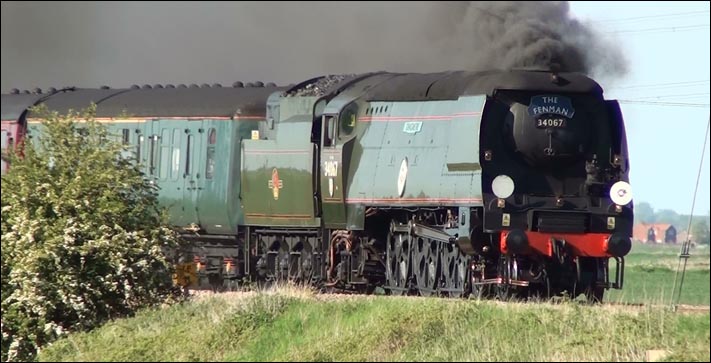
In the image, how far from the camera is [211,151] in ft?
91.9

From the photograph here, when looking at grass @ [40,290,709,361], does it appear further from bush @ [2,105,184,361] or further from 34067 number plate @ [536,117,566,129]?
34067 number plate @ [536,117,566,129]

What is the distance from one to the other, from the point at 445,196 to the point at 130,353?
22.0 feet

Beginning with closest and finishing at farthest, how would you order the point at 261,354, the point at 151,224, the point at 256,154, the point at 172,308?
the point at 261,354, the point at 172,308, the point at 151,224, the point at 256,154

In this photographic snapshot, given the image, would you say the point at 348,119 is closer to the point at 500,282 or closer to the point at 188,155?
the point at 500,282

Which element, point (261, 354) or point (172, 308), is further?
point (172, 308)

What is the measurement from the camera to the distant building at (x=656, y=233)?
107000 millimetres

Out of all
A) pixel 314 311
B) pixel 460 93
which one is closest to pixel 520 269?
pixel 460 93

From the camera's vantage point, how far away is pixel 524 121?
2092 cm

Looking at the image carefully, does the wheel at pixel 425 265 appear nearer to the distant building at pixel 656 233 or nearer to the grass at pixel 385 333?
the grass at pixel 385 333

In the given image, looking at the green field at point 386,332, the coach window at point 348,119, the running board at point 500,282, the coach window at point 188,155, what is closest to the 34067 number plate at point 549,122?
the running board at point 500,282

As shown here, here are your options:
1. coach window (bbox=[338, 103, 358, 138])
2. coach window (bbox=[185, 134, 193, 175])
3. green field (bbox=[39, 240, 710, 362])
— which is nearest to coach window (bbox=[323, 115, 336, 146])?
coach window (bbox=[338, 103, 358, 138])

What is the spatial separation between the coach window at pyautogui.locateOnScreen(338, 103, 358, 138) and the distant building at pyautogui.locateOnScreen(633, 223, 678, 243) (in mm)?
84708

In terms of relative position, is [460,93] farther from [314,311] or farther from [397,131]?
[314,311]

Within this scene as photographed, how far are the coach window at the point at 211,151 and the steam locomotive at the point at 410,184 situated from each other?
4 cm
